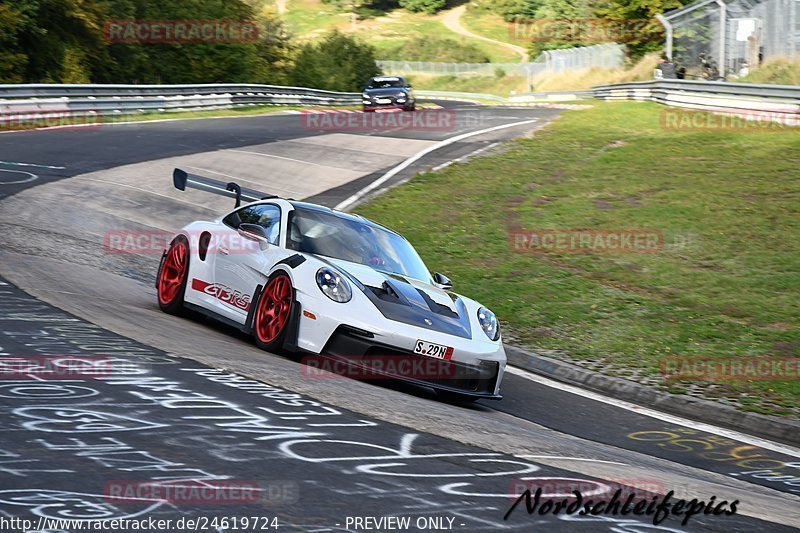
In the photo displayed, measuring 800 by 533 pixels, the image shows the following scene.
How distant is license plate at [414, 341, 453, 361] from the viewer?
27.0 feet

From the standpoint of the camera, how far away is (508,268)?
49.3 ft

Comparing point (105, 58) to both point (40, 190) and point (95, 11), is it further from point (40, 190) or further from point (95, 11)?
point (40, 190)

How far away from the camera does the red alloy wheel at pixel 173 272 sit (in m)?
10.4

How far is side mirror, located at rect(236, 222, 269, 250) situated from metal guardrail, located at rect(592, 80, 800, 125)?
64.8 feet

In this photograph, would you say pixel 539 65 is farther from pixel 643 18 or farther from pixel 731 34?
pixel 731 34

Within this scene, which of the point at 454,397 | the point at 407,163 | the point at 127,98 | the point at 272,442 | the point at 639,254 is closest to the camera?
the point at 272,442

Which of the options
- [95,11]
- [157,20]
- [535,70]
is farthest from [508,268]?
[535,70]

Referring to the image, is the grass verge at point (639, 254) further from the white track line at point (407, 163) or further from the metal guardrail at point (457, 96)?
the metal guardrail at point (457, 96)

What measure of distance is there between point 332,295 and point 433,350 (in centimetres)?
93

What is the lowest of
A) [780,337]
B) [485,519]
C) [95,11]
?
[780,337]

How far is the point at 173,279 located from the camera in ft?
34.4

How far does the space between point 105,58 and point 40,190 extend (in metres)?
28.8

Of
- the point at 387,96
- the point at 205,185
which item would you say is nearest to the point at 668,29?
the point at 387,96

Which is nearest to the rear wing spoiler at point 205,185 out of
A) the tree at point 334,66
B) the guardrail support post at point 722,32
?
the guardrail support post at point 722,32
